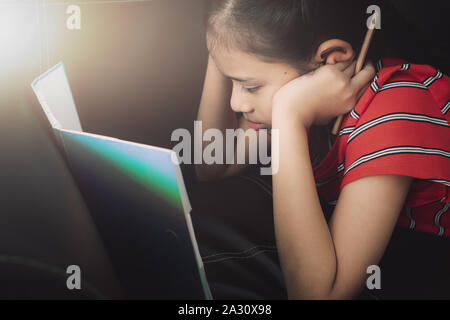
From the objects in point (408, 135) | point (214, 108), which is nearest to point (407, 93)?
point (408, 135)

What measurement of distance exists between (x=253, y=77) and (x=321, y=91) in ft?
0.34

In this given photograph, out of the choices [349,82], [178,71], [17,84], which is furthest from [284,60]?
[17,84]

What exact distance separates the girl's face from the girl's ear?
0.13ft

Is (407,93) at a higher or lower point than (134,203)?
higher

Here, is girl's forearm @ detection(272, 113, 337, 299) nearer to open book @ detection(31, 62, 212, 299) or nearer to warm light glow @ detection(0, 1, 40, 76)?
open book @ detection(31, 62, 212, 299)

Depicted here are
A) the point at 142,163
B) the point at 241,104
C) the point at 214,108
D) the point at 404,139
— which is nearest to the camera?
the point at 142,163

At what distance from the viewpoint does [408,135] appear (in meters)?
0.48

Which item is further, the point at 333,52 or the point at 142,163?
the point at 333,52

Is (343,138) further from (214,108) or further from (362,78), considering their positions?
(214,108)

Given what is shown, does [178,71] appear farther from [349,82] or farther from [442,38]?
[442,38]

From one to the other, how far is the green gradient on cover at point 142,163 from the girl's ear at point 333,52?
0.31m

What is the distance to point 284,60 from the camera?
53 cm

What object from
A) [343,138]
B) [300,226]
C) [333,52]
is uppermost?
[333,52]

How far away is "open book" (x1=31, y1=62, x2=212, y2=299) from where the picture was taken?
1.23ft
